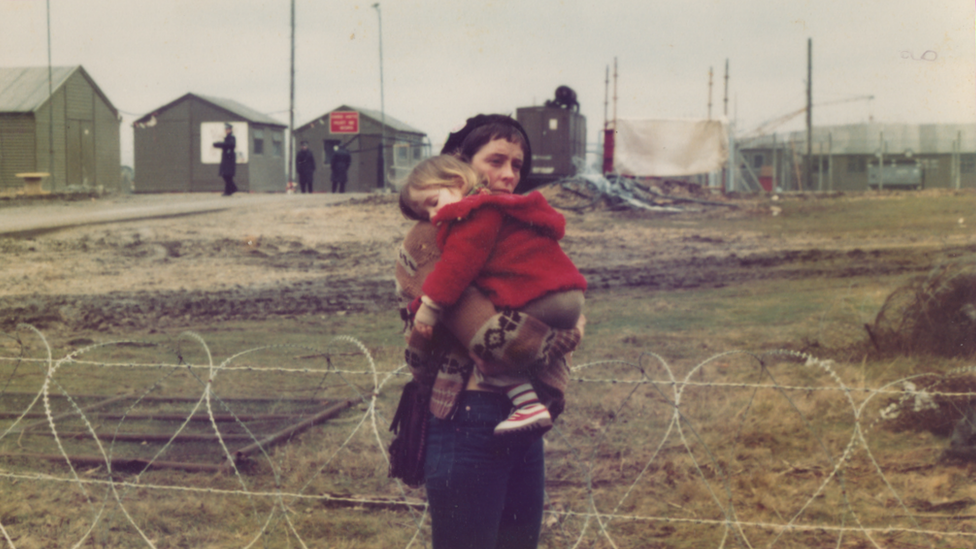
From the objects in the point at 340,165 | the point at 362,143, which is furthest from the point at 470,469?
the point at 362,143

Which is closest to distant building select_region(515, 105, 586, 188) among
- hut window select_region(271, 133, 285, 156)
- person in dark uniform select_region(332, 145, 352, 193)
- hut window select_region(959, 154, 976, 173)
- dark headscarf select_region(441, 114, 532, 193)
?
person in dark uniform select_region(332, 145, 352, 193)

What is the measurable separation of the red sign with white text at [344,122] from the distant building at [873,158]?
40.6 ft

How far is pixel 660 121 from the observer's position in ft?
78.9

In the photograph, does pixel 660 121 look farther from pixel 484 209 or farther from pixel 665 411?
pixel 484 209

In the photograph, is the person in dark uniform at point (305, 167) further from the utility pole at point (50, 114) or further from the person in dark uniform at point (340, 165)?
the utility pole at point (50, 114)

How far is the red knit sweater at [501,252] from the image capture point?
5.65 feet

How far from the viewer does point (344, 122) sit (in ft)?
84.7

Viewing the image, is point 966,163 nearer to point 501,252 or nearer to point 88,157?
point 88,157

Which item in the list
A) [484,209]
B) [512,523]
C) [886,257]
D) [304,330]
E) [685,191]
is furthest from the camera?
[685,191]

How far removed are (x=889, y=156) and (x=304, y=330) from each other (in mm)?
36221

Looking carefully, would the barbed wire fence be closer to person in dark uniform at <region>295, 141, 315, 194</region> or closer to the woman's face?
the woman's face

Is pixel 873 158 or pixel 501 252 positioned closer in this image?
pixel 501 252

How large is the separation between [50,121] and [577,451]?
5.97m

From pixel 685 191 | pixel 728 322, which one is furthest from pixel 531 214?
pixel 685 191
